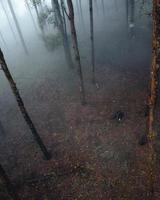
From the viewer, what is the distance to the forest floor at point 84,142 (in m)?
12.8

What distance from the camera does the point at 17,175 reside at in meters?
14.5

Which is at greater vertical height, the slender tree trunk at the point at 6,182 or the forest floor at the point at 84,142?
the slender tree trunk at the point at 6,182

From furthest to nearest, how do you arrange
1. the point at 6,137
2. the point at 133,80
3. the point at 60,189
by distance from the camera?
the point at 133,80
the point at 6,137
the point at 60,189

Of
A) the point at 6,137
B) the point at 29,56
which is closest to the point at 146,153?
the point at 6,137

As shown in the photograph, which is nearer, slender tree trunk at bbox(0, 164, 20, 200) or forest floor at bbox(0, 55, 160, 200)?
slender tree trunk at bbox(0, 164, 20, 200)

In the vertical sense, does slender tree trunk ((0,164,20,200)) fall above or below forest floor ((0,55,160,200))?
above

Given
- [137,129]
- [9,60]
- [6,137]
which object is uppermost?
[137,129]

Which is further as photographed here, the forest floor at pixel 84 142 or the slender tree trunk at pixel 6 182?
the forest floor at pixel 84 142

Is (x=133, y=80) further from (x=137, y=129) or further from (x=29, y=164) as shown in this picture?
(x=29, y=164)

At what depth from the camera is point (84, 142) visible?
15.6 metres

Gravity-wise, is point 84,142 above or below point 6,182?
below

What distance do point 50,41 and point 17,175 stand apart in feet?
46.6

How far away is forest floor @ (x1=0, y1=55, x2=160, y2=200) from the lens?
1282 cm

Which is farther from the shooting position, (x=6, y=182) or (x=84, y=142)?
(x=84, y=142)
